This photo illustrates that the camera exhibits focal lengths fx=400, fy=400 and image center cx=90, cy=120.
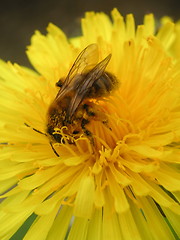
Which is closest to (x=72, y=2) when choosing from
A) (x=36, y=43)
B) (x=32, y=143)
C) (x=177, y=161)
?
(x=36, y=43)

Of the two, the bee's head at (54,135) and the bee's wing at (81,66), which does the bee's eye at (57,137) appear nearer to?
the bee's head at (54,135)

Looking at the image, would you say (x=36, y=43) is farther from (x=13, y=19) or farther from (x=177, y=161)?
(x=13, y=19)

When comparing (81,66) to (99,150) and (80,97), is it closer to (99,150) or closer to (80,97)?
(80,97)

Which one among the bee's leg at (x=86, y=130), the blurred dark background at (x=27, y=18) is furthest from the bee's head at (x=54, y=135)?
the blurred dark background at (x=27, y=18)

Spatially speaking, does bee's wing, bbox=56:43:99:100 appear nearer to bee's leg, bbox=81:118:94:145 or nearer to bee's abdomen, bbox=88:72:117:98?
bee's abdomen, bbox=88:72:117:98

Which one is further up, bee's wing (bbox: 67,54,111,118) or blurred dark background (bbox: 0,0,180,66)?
blurred dark background (bbox: 0,0,180,66)

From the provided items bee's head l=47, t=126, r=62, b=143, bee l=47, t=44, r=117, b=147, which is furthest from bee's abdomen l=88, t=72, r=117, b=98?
bee's head l=47, t=126, r=62, b=143

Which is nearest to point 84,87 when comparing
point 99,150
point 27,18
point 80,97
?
point 80,97
